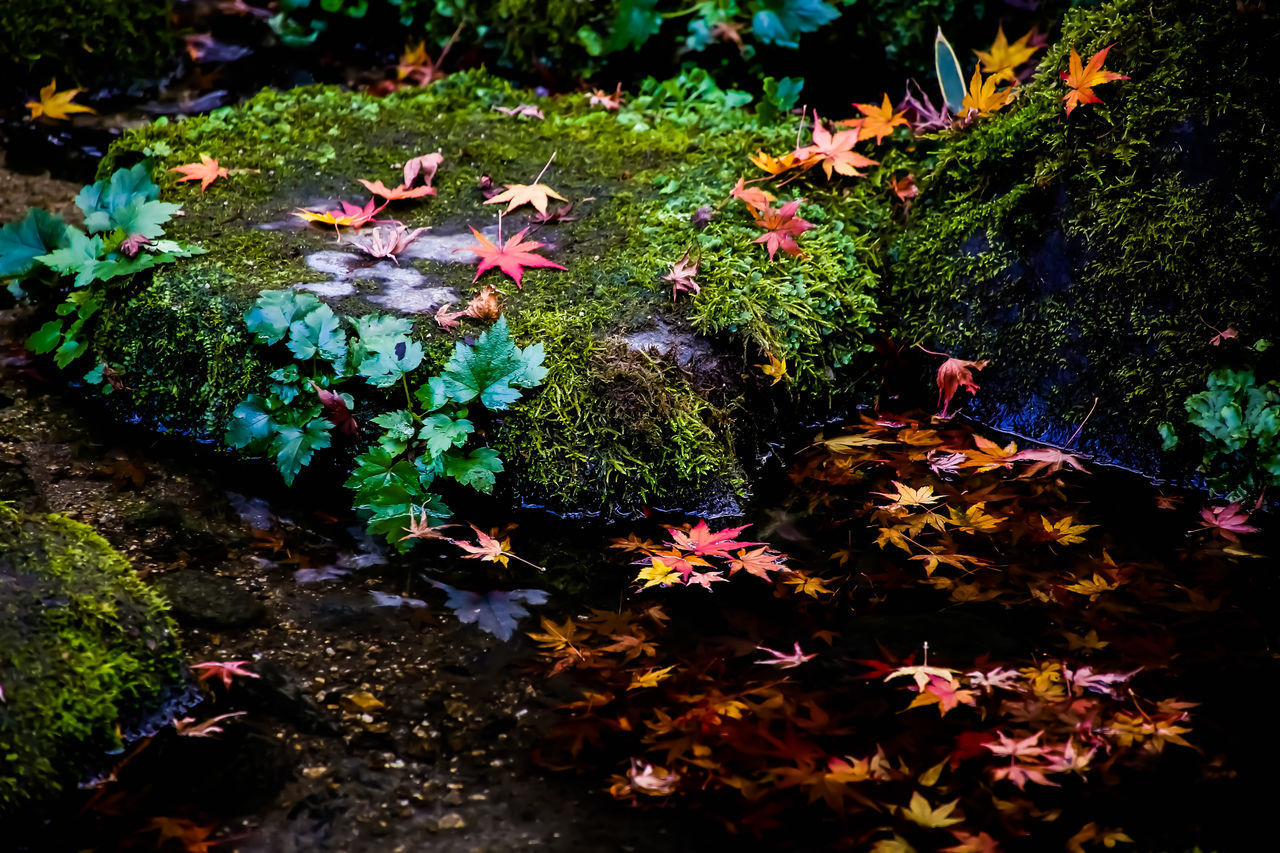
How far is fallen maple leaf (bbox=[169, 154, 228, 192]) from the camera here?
13.0 ft

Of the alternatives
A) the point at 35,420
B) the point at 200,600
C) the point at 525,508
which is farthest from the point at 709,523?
the point at 35,420

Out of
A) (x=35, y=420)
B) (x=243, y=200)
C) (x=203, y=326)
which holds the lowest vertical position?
Result: (x=35, y=420)

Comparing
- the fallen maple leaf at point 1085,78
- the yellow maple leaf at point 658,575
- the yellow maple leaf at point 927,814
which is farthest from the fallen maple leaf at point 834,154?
the yellow maple leaf at point 927,814

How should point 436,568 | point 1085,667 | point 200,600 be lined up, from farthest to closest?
point 436,568
point 200,600
point 1085,667

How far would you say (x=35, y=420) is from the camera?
3.42 m

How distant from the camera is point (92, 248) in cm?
353

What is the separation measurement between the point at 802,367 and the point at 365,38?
4481mm

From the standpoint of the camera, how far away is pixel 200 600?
8.84ft

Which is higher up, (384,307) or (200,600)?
(384,307)

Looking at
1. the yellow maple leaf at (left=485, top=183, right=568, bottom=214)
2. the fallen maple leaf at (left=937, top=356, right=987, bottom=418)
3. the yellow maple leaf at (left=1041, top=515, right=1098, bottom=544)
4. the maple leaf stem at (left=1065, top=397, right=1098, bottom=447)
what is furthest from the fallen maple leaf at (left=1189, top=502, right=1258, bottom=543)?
the yellow maple leaf at (left=485, top=183, right=568, bottom=214)

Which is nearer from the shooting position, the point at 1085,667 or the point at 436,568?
the point at 1085,667

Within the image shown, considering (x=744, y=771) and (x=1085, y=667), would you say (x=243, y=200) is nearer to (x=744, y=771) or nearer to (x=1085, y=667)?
(x=744, y=771)

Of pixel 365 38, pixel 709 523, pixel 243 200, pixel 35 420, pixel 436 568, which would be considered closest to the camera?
pixel 436 568

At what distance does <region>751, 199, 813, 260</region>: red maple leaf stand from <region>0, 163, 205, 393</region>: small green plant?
2.30m
